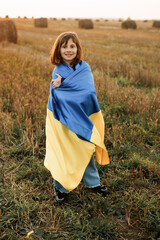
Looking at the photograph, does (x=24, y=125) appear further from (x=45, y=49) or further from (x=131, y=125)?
(x=45, y=49)

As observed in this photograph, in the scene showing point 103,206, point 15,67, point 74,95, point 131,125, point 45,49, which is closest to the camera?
point 74,95

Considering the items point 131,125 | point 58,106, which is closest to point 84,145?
point 58,106

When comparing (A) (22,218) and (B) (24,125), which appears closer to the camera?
(A) (22,218)

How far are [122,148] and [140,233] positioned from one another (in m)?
1.31

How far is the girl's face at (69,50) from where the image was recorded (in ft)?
6.95

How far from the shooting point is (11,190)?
248 cm

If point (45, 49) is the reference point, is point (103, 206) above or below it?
below

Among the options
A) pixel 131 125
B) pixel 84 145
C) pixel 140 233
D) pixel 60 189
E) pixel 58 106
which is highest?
pixel 58 106

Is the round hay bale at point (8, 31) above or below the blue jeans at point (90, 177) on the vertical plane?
above

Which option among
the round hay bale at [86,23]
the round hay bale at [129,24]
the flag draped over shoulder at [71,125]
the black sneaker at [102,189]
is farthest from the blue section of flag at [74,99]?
the round hay bale at [129,24]

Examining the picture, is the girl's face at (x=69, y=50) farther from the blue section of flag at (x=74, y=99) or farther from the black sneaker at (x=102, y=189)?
the black sneaker at (x=102, y=189)

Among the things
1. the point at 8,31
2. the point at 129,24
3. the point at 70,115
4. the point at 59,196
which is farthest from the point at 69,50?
the point at 129,24

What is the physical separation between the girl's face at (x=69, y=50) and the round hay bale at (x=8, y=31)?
1233 centimetres

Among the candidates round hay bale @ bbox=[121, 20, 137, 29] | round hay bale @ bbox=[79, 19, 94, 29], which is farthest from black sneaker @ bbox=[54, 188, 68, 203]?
round hay bale @ bbox=[121, 20, 137, 29]
